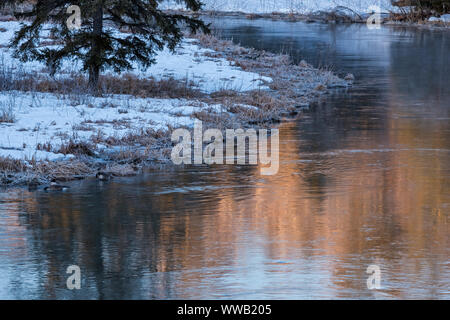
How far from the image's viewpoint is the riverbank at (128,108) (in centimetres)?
1356

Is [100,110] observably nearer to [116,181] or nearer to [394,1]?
[116,181]

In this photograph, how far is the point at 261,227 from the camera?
1006cm

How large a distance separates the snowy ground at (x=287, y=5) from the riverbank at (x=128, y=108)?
118 ft

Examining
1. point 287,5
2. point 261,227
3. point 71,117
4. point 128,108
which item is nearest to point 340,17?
point 287,5

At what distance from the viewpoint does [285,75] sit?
2605cm

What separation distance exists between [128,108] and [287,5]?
50.1 m

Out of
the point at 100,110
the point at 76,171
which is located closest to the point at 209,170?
the point at 76,171

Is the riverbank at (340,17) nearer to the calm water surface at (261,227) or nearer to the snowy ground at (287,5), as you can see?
the snowy ground at (287,5)

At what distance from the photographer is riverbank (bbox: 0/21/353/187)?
13.6 m

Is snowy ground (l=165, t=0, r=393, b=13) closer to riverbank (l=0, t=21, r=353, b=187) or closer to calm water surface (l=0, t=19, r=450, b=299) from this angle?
riverbank (l=0, t=21, r=353, b=187)

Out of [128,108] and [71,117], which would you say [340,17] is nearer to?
[128,108]

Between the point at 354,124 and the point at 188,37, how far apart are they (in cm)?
1642

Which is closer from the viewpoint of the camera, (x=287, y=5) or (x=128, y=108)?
(x=128, y=108)

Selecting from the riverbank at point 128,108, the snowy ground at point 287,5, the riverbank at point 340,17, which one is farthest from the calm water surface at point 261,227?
the snowy ground at point 287,5
